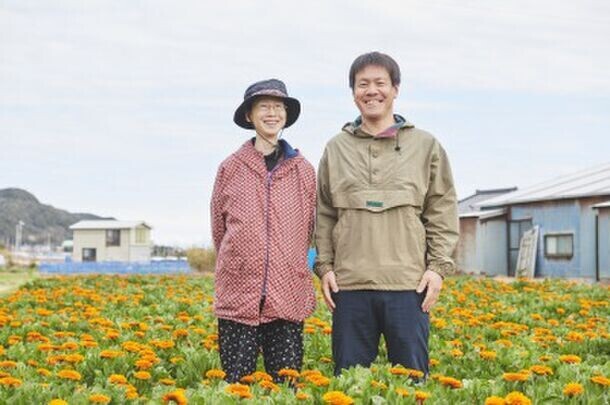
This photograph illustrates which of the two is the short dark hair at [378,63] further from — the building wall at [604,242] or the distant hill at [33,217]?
the distant hill at [33,217]

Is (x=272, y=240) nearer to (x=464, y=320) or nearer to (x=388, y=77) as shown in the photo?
(x=388, y=77)

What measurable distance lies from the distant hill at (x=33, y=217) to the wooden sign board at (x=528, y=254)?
11473cm

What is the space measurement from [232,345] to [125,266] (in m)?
37.6

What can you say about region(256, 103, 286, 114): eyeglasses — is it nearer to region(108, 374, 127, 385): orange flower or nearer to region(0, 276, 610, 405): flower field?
region(0, 276, 610, 405): flower field

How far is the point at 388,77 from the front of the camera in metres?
4.73

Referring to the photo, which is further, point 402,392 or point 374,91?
point 374,91

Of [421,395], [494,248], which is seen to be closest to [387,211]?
[421,395]

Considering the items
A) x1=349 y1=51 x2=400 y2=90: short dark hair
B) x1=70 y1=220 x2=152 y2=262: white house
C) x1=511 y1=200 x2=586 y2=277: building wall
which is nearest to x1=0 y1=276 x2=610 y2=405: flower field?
x1=349 y1=51 x2=400 y2=90: short dark hair

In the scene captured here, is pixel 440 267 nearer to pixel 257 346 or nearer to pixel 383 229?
pixel 383 229

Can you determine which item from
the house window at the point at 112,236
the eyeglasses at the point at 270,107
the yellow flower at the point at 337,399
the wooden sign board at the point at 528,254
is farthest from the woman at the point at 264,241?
the house window at the point at 112,236

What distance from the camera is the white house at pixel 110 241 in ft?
190

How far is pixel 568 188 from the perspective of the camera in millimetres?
29188

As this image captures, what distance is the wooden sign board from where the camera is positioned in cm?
2831

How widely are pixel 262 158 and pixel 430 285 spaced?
3.86 feet
